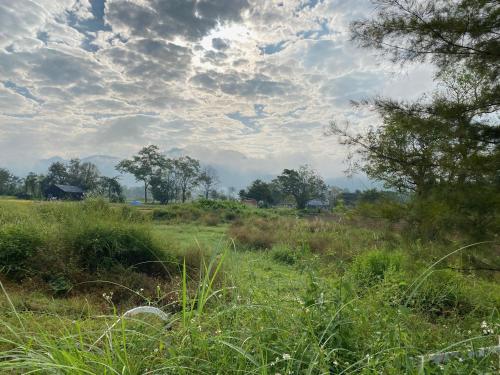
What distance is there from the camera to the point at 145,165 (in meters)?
48.8

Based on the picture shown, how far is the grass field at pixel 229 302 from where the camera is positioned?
62.2 inches

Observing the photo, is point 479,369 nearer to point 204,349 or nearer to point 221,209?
point 204,349

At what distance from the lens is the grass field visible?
158 cm

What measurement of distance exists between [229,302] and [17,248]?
4648 millimetres

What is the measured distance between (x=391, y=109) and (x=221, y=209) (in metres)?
20.9

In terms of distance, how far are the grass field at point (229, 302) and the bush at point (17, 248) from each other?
23 mm

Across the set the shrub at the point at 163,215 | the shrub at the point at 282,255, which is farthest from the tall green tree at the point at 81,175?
the shrub at the point at 282,255

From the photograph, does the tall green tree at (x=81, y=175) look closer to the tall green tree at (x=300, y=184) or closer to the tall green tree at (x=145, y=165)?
the tall green tree at (x=145, y=165)

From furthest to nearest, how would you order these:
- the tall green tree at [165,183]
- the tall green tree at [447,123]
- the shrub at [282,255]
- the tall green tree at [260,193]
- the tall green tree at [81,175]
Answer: the tall green tree at [165,183] → the tall green tree at [81,175] → the tall green tree at [260,193] → the shrub at [282,255] → the tall green tree at [447,123]

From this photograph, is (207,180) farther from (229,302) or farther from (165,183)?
(229,302)

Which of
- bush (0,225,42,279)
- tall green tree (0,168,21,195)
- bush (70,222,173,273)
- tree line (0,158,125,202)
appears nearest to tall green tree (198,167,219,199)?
tree line (0,158,125,202)

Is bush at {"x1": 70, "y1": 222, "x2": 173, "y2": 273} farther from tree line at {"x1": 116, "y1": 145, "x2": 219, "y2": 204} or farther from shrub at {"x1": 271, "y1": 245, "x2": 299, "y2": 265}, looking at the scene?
tree line at {"x1": 116, "y1": 145, "x2": 219, "y2": 204}

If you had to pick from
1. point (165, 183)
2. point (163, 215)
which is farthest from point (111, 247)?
point (165, 183)

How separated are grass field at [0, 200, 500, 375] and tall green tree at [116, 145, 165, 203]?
39151 millimetres
